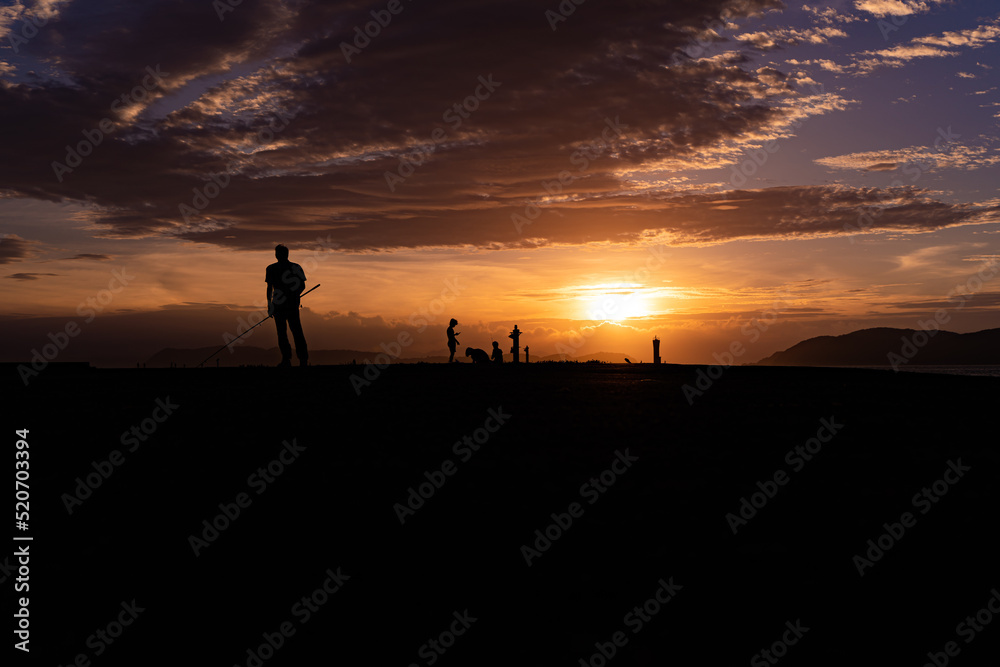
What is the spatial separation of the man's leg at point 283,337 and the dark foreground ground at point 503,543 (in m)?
8.72

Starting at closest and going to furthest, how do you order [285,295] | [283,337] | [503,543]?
[503,543] → [285,295] → [283,337]

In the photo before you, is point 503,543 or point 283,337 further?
point 283,337

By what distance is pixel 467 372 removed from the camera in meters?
20.9

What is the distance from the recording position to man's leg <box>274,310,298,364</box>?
19.4m

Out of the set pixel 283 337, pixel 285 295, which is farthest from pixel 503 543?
pixel 283 337

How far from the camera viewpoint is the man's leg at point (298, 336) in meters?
19.3

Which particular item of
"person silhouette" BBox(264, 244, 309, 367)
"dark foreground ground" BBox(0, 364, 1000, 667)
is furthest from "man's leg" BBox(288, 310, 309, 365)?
"dark foreground ground" BBox(0, 364, 1000, 667)

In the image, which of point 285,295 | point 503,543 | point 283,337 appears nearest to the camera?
point 503,543

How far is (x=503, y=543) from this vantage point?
225 inches

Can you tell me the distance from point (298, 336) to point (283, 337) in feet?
1.47

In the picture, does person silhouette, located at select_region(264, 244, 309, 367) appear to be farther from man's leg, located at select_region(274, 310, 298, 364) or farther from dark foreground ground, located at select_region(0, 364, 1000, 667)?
dark foreground ground, located at select_region(0, 364, 1000, 667)

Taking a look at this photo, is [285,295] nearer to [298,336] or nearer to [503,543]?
[298,336]

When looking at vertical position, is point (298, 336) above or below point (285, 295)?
below

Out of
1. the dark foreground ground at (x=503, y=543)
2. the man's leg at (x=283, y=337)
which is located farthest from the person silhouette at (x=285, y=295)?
the dark foreground ground at (x=503, y=543)
